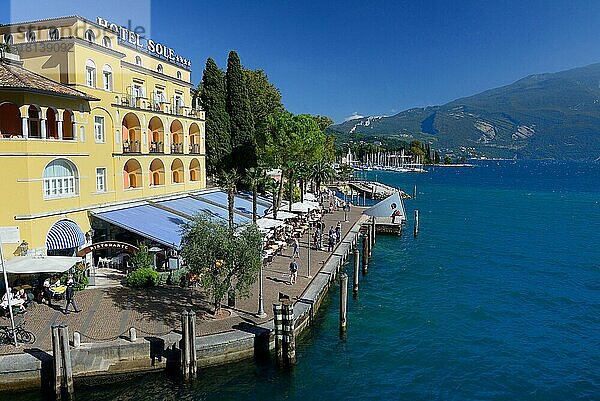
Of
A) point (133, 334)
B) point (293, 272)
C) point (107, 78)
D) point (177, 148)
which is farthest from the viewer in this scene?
point (177, 148)

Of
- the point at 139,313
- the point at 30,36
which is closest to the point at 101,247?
the point at 139,313

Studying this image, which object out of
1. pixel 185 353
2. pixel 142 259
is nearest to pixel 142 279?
pixel 142 259

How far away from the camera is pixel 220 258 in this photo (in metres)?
21.0

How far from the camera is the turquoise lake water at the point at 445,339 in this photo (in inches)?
748

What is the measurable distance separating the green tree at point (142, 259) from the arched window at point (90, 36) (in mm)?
13397

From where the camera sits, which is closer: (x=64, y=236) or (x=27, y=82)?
(x=27, y=82)

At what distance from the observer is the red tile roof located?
24.0m

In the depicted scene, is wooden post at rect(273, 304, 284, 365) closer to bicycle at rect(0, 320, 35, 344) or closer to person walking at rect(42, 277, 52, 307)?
bicycle at rect(0, 320, 35, 344)

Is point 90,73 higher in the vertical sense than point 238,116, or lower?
higher

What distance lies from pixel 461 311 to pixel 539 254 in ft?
70.1

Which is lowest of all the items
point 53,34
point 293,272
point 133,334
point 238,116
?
point 133,334

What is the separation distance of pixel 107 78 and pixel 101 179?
6577 millimetres

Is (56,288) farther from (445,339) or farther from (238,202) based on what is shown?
(238,202)

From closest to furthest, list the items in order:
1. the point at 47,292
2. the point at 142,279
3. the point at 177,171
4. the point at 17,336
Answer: the point at 17,336
the point at 47,292
the point at 142,279
the point at 177,171
